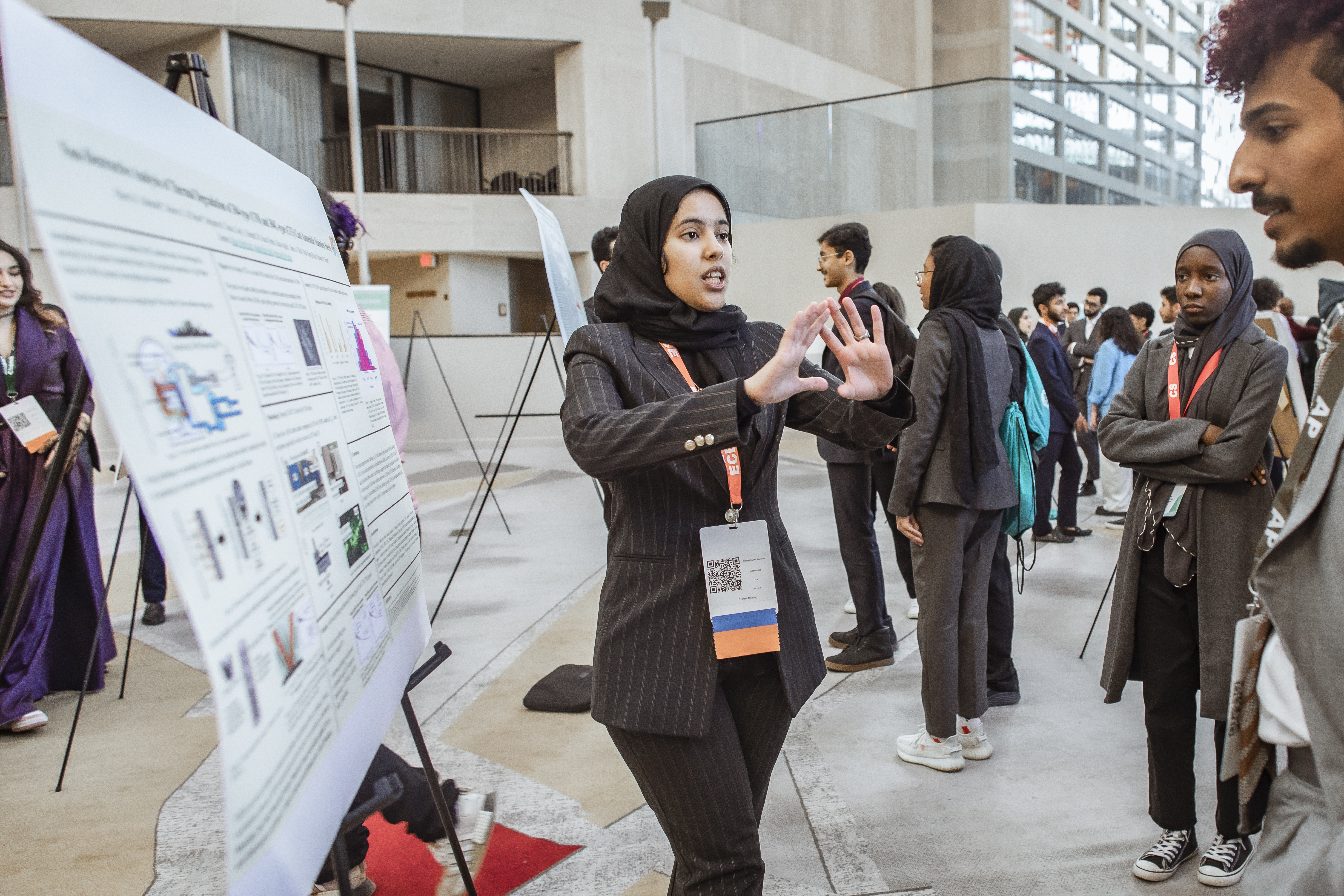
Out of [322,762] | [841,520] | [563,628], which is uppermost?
[322,762]

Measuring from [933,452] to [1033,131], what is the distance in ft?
35.0

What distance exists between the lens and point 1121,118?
12391mm

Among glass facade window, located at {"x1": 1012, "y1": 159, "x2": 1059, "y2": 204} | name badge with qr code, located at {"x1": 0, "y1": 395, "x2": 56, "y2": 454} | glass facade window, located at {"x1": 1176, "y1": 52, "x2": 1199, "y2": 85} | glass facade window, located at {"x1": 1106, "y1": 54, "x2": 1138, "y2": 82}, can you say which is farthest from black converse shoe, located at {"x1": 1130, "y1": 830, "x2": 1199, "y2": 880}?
glass facade window, located at {"x1": 1176, "y1": 52, "x2": 1199, "y2": 85}

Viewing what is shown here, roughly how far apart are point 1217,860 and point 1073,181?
11844 millimetres

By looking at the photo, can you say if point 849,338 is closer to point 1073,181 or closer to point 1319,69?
point 1319,69

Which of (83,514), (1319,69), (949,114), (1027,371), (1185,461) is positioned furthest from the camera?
(949,114)

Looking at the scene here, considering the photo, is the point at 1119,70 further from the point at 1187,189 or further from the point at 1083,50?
the point at 1187,189

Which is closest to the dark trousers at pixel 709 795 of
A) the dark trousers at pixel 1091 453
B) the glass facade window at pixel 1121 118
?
the dark trousers at pixel 1091 453

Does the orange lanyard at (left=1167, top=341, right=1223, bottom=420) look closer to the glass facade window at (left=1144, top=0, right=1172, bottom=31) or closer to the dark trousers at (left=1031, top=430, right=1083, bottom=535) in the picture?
the dark trousers at (left=1031, top=430, right=1083, bottom=535)

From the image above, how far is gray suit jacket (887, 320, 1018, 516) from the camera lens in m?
3.03

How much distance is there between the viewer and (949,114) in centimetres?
1198

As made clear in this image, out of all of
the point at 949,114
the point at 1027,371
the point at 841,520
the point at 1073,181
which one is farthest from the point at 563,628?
the point at 1073,181

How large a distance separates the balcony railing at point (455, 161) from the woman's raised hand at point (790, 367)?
1321 centimetres

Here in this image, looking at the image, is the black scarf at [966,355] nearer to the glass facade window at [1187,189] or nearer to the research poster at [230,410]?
the research poster at [230,410]
